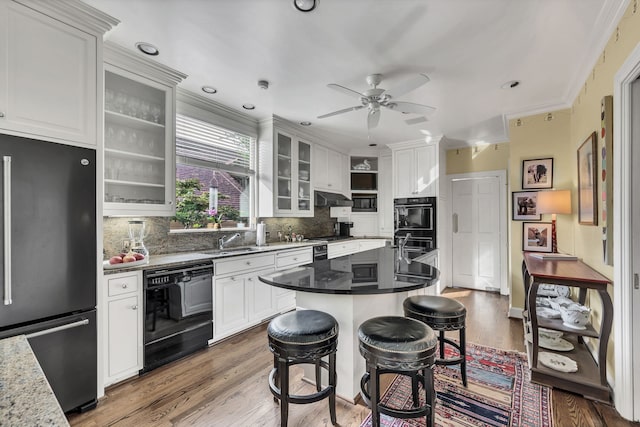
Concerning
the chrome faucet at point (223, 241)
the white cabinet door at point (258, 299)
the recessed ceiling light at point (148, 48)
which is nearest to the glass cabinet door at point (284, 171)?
the chrome faucet at point (223, 241)

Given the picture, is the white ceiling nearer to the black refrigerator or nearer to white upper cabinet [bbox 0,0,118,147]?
white upper cabinet [bbox 0,0,118,147]

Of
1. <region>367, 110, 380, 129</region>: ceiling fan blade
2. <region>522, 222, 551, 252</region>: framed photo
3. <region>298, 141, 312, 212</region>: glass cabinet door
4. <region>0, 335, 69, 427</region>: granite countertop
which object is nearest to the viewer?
<region>0, 335, 69, 427</region>: granite countertop

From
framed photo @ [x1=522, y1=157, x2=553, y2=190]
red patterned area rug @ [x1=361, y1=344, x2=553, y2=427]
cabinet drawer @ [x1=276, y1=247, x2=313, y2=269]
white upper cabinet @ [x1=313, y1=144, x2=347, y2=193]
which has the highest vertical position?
white upper cabinet @ [x1=313, y1=144, x2=347, y2=193]

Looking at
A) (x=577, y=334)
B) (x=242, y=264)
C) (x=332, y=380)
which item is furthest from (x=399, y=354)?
(x=242, y=264)

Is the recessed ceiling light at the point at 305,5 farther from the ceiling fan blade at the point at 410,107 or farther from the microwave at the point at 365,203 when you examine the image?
the microwave at the point at 365,203

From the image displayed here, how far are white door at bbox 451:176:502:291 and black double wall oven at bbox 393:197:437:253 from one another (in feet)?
2.77

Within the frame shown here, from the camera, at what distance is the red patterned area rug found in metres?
1.80

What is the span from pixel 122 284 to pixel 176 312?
54cm

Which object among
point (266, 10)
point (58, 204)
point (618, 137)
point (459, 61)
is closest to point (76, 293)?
point (58, 204)

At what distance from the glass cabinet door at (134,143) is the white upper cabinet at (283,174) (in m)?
1.45

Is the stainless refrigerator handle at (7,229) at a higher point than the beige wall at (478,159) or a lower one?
lower

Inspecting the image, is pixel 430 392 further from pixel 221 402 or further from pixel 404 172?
pixel 404 172

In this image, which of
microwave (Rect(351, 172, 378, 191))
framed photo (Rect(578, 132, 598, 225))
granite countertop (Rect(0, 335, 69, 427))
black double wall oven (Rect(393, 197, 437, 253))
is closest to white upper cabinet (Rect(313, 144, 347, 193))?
microwave (Rect(351, 172, 378, 191))

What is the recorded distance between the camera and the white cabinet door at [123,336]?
2.12 metres
